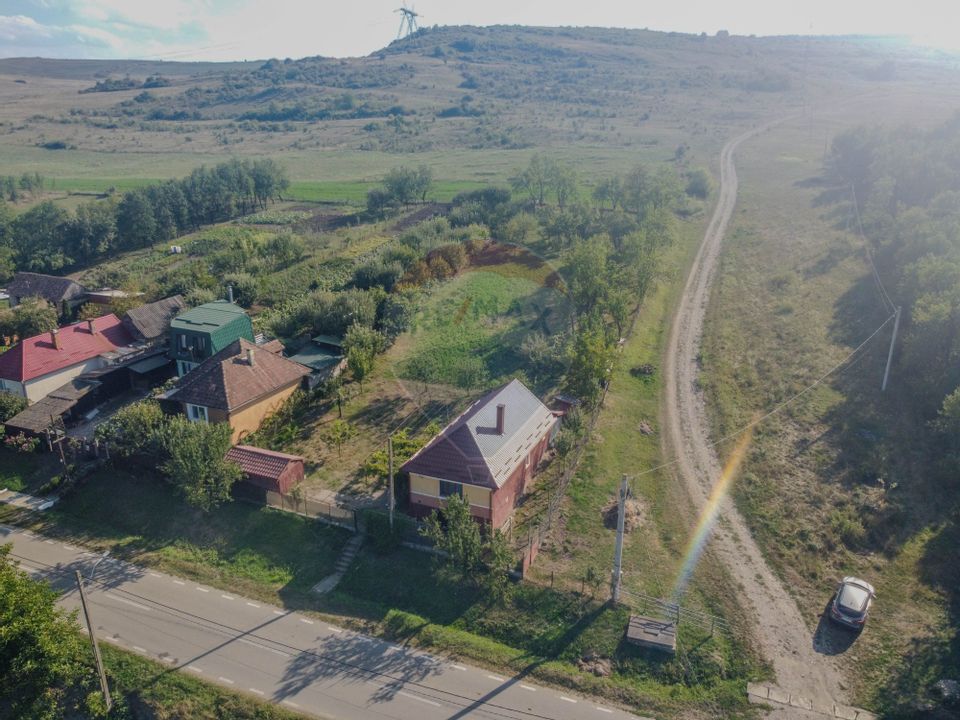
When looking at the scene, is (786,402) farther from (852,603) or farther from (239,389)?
(239,389)

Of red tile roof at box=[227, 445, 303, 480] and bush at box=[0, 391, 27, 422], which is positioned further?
bush at box=[0, 391, 27, 422]

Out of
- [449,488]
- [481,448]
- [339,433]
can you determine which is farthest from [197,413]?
[481,448]

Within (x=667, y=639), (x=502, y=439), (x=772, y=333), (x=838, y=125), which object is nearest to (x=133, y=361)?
(x=502, y=439)

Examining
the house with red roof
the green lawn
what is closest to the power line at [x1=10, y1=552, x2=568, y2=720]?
the green lawn

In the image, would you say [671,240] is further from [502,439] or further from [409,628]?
[409,628]

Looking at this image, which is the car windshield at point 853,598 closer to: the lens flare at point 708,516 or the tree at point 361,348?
the lens flare at point 708,516

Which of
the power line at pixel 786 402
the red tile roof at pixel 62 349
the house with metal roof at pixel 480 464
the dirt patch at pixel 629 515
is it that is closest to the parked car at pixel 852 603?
the dirt patch at pixel 629 515

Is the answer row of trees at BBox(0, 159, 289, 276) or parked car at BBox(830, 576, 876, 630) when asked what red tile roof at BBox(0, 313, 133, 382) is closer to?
row of trees at BBox(0, 159, 289, 276)
